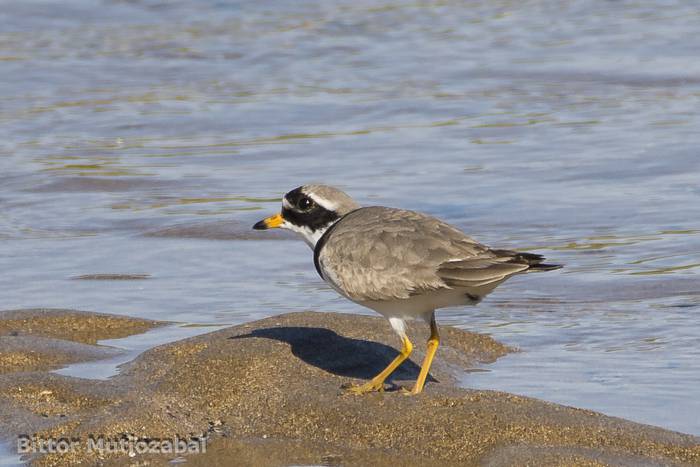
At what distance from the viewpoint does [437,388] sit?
680cm

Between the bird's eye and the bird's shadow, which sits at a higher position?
the bird's eye

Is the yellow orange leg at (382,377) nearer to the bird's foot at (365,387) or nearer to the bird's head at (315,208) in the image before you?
the bird's foot at (365,387)

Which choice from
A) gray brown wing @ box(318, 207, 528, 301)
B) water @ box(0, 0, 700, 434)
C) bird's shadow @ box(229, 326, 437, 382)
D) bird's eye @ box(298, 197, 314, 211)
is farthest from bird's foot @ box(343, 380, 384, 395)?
bird's eye @ box(298, 197, 314, 211)

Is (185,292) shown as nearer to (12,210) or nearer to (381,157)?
(12,210)

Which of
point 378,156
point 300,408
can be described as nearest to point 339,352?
point 300,408

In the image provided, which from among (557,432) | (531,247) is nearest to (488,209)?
(531,247)

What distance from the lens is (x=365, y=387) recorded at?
6809 millimetres

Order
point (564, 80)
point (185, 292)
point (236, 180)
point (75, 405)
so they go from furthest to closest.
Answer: point (564, 80), point (236, 180), point (185, 292), point (75, 405)

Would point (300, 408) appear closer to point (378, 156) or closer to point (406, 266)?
point (406, 266)

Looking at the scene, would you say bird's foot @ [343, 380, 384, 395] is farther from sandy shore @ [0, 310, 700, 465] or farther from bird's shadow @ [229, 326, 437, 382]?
bird's shadow @ [229, 326, 437, 382]

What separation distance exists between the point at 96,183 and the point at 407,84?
503 cm

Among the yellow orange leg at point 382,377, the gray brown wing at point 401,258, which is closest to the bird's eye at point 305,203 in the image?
the gray brown wing at point 401,258

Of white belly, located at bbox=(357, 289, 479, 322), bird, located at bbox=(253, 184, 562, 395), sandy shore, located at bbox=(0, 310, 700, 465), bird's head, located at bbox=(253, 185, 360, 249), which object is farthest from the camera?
bird's head, located at bbox=(253, 185, 360, 249)

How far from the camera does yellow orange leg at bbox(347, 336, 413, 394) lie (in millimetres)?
6797
